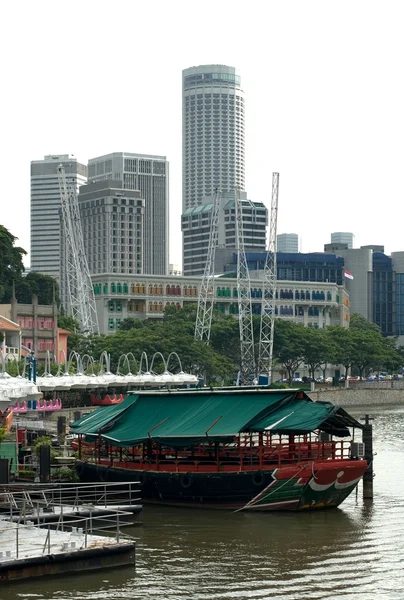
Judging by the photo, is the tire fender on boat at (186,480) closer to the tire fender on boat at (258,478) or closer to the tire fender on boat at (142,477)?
the tire fender on boat at (142,477)

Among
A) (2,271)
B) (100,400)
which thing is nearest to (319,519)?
(100,400)

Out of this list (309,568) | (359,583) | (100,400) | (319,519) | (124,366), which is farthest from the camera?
(124,366)

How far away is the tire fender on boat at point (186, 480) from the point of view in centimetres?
6038

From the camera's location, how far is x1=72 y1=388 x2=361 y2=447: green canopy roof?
59344 millimetres

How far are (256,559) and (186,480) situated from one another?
44.4 feet

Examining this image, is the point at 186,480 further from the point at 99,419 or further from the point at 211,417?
the point at 99,419

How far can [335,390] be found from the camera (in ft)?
643

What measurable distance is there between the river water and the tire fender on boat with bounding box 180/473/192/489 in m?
1.21

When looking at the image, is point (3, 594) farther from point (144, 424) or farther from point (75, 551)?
point (144, 424)

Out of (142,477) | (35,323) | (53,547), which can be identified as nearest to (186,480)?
(142,477)

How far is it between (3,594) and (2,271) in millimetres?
148161

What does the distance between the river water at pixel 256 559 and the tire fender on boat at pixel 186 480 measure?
47.7 inches

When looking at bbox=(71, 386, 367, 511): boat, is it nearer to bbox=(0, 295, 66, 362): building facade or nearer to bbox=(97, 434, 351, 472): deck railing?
bbox=(97, 434, 351, 472): deck railing

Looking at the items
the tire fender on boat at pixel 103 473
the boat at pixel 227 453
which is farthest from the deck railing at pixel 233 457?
the tire fender on boat at pixel 103 473
